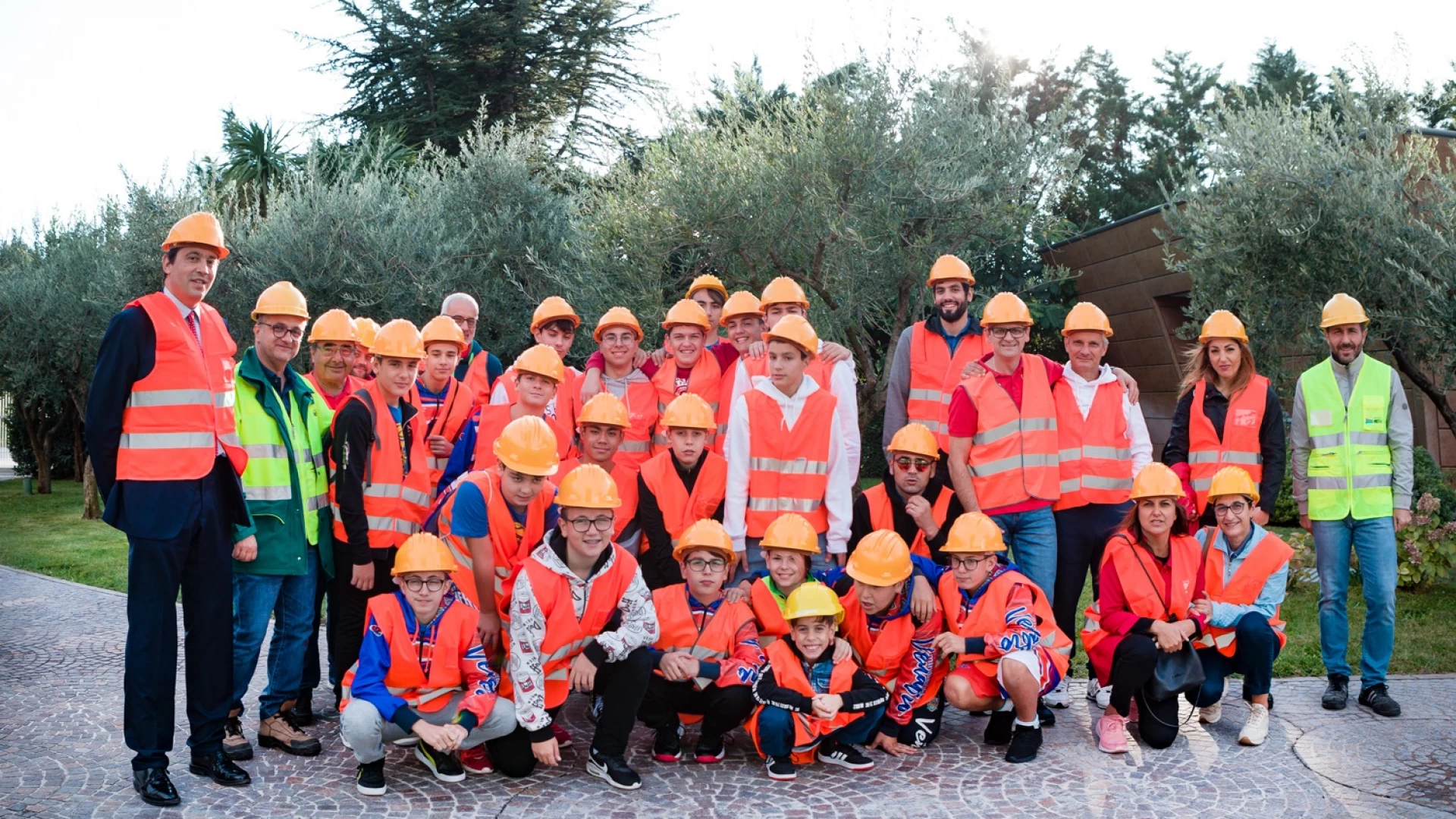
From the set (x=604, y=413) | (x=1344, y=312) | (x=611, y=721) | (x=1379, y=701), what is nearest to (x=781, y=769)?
(x=611, y=721)

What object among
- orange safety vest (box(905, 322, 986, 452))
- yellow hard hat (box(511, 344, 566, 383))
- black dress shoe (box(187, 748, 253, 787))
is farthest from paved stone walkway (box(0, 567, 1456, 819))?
yellow hard hat (box(511, 344, 566, 383))

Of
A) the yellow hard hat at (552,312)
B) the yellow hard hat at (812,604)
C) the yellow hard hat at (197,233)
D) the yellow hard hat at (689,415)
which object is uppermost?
the yellow hard hat at (197,233)

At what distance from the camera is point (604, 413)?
573 centimetres

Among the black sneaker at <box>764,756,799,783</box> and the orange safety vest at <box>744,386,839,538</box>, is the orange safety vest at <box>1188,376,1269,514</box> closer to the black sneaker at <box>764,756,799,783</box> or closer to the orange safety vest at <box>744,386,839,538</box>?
the orange safety vest at <box>744,386,839,538</box>

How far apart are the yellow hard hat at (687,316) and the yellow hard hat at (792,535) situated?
5.24ft

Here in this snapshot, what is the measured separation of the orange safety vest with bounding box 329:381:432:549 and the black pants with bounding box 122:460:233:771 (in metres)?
0.77

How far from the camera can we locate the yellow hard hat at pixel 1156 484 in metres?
5.46

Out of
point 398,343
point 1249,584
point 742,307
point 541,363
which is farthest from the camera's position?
point 742,307

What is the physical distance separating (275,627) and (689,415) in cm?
230

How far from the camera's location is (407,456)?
569 cm

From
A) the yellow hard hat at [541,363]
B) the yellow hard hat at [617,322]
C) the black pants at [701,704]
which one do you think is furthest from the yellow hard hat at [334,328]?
the black pants at [701,704]

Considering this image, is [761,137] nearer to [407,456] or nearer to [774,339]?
[774,339]

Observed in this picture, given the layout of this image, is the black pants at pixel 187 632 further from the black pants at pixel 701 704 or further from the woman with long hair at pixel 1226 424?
the woman with long hair at pixel 1226 424

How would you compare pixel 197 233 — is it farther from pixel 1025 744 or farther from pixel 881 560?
pixel 1025 744
